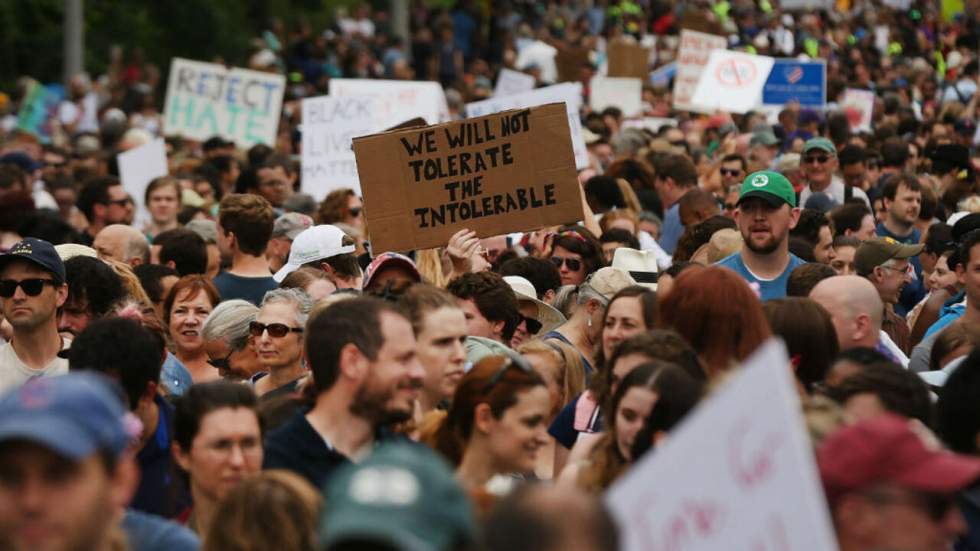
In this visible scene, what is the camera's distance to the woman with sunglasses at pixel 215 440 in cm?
540

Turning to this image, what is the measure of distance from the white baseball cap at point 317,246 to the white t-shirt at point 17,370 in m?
1.94

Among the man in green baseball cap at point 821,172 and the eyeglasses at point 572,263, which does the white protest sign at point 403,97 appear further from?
the eyeglasses at point 572,263

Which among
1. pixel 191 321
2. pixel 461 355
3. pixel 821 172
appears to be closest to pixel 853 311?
pixel 461 355

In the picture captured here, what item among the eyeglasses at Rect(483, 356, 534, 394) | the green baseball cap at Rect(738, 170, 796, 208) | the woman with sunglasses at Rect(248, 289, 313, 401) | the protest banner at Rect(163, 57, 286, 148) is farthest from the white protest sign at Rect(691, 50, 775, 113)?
the eyeglasses at Rect(483, 356, 534, 394)

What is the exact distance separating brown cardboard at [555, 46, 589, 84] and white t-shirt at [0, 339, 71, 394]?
1893 cm

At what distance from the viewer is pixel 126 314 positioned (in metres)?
7.19

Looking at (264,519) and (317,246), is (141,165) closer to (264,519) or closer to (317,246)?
(317,246)

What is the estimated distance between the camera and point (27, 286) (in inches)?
292

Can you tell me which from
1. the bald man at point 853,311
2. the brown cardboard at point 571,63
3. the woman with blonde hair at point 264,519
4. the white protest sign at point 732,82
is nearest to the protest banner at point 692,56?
the white protest sign at point 732,82

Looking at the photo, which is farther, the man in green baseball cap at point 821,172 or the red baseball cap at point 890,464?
the man in green baseball cap at point 821,172

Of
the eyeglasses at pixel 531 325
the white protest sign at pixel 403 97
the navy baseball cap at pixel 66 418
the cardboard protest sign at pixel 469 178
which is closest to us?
the navy baseball cap at pixel 66 418

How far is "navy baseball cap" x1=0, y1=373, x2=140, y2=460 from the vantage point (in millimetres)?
3477

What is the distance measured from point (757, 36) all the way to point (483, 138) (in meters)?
25.5

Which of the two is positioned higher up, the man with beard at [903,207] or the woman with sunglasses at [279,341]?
the woman with sunglasses at [279,341]
